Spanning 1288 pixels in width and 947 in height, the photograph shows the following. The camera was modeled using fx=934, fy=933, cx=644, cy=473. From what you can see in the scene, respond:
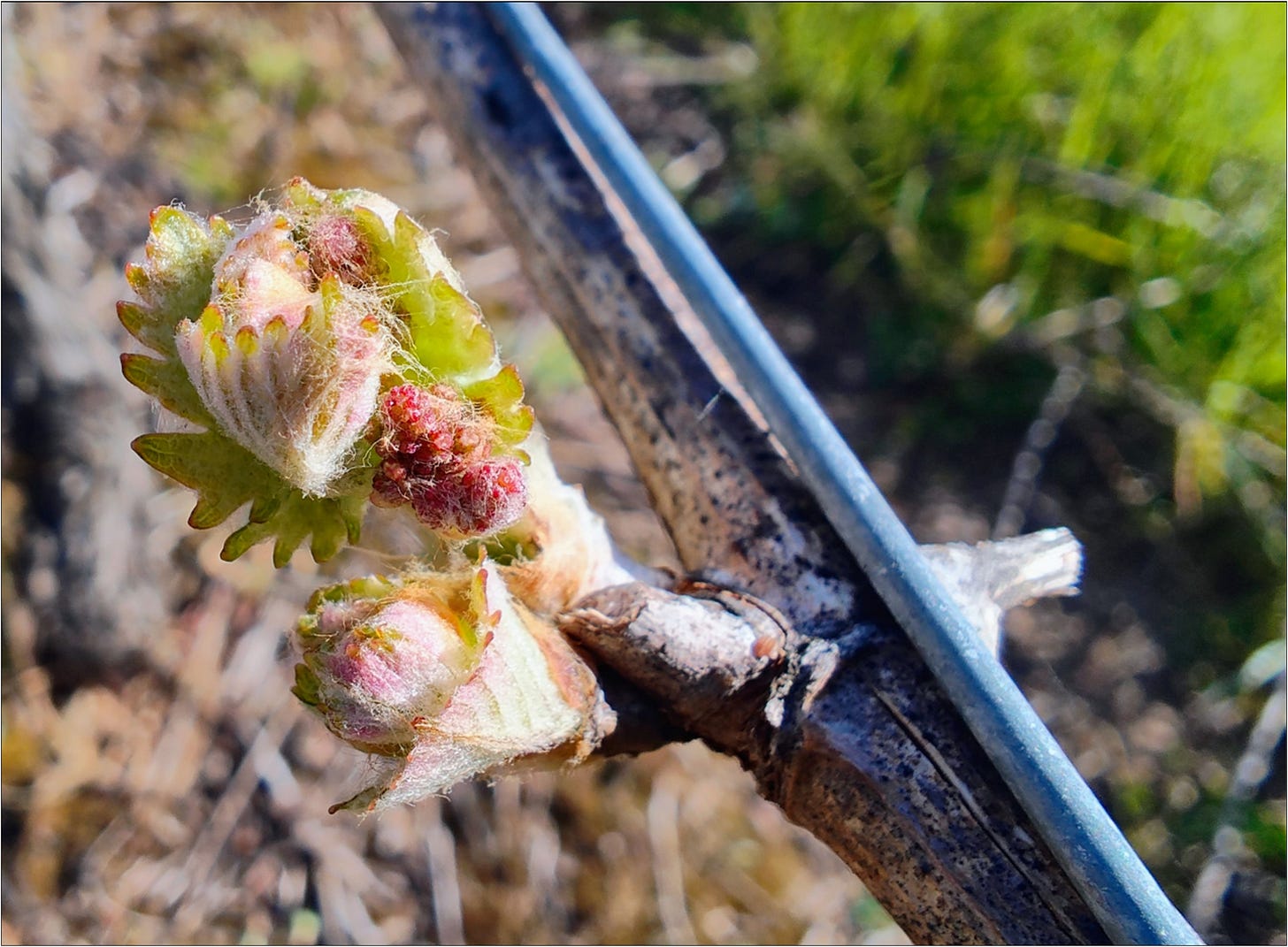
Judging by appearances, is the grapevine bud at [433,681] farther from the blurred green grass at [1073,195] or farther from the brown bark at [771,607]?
the blurred green grass at [1073,195]

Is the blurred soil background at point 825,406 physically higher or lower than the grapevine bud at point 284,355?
lower

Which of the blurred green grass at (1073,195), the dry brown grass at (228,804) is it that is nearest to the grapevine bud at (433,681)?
the dry brown grass at (228,804)

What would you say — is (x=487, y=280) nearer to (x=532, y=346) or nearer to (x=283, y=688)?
(x=532, y=346)

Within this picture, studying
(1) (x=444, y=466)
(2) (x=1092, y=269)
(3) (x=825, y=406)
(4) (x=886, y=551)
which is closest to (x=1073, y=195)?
(2) (x=1092, y=269)

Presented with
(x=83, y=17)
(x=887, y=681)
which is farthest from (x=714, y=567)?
(x=83, y=17)

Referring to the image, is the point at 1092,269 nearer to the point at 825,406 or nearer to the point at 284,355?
the point at 825,406
